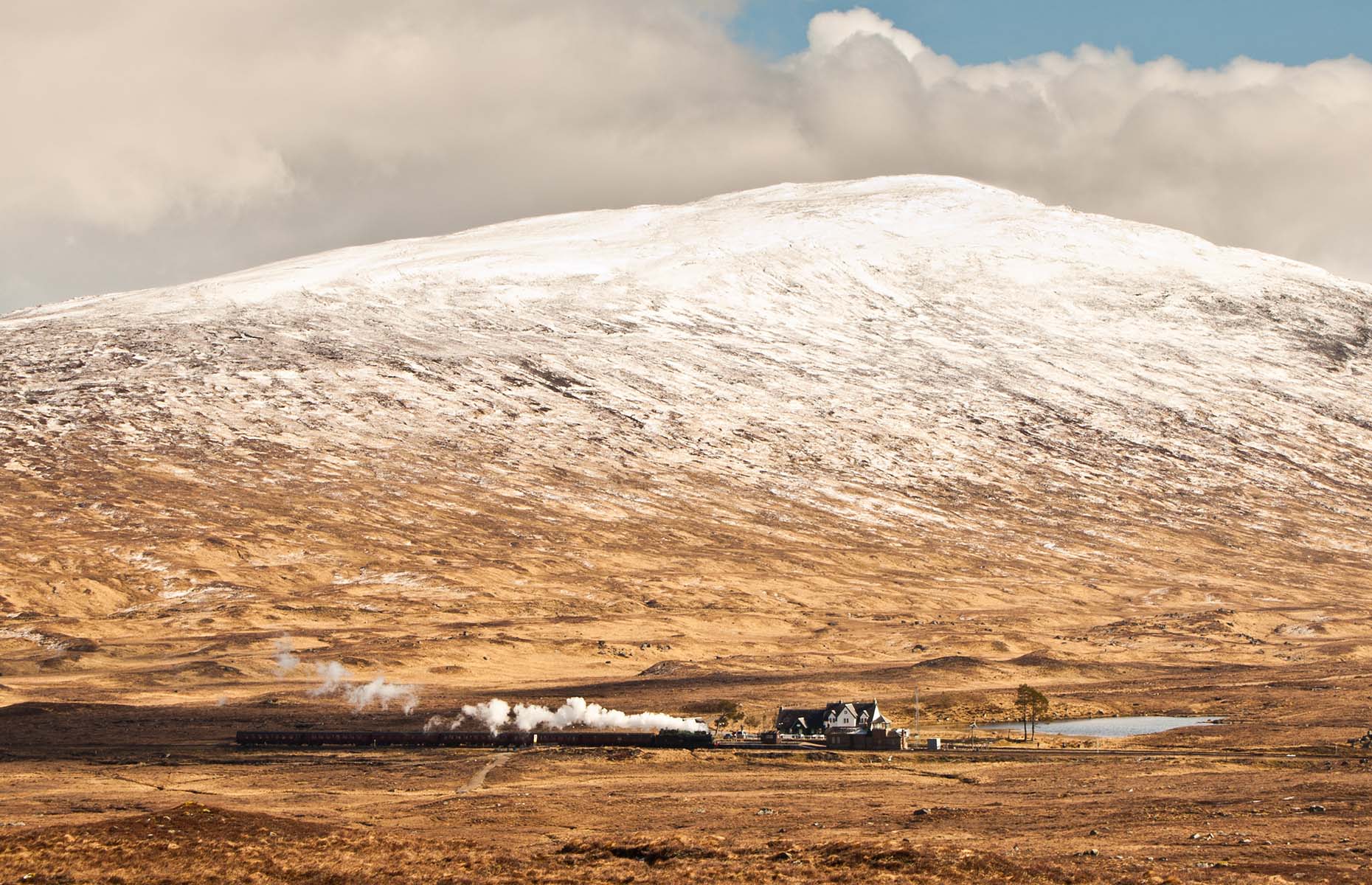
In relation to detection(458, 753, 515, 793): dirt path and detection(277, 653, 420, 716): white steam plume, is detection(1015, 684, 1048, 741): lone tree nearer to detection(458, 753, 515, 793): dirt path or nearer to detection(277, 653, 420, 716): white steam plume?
detection(458, 753, 515, 793): dirt path

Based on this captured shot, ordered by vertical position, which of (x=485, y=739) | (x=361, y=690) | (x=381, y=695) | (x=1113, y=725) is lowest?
(x=485, y=739)

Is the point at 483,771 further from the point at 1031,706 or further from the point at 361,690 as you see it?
the point at 1031,706

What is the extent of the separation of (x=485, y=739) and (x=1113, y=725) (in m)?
44.8

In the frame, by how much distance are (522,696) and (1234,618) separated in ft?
323

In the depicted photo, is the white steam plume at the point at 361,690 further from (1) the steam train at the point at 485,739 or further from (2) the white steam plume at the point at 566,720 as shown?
(1) the steam train at the point at 485,739

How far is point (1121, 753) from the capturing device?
79375mm

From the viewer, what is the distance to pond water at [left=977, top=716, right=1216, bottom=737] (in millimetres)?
93938

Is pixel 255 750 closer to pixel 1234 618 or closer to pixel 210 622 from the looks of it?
pixel 210 622

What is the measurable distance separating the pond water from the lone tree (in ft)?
1.80

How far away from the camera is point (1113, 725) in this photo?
9869 cm

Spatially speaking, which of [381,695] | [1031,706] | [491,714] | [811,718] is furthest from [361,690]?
[1031,706]

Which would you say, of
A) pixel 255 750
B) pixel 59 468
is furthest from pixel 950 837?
pixel 59 468

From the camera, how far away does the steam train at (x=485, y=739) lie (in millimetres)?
84500

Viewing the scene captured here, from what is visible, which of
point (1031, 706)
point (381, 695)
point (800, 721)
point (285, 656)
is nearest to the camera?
point (800, 721)
